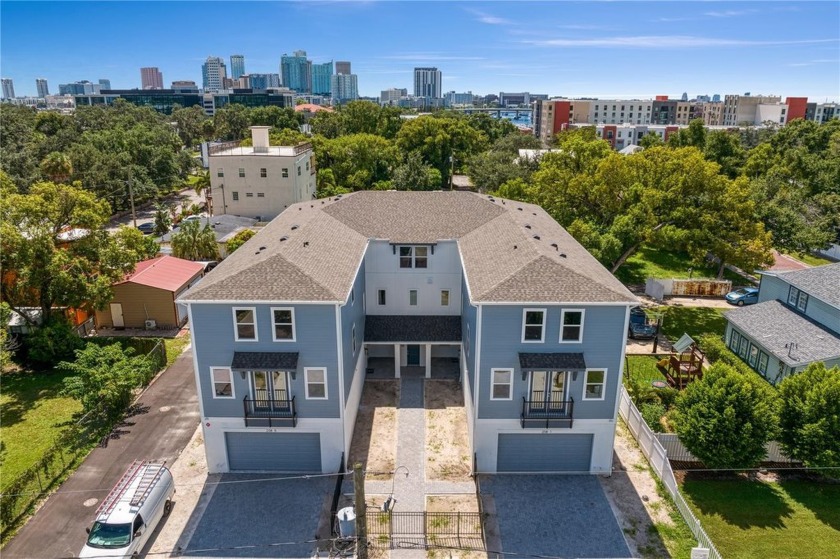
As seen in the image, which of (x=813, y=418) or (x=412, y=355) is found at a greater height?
(x=813, y=418)

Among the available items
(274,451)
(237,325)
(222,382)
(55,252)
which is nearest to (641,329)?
(274,451)

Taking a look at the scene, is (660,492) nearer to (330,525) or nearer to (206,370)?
(330,525)

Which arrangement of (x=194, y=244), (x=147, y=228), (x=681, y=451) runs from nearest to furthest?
(x=681, y=451), (x=194, y=244), (x=147, y=228)

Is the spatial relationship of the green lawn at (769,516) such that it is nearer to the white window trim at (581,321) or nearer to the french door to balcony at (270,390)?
the white window trim at (581,321)

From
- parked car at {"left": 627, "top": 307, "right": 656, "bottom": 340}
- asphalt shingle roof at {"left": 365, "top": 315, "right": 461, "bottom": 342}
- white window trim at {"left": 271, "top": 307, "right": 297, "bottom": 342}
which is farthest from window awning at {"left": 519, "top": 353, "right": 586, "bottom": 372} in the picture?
parked car at {"left": 627, "top": 307, "right": 656, "bottom": 340}

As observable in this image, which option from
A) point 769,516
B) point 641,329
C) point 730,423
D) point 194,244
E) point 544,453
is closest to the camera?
point 769,516

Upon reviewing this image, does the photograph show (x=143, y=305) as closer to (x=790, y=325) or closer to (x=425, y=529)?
(x=425, y=529)

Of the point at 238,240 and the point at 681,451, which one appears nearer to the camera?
the point at 681,451

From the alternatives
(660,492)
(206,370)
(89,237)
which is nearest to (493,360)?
(660,492)
